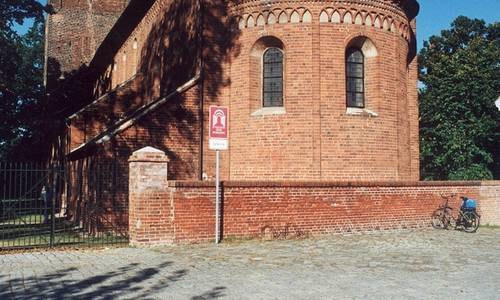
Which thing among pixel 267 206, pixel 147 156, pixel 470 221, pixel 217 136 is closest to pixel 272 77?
pixel 217 136

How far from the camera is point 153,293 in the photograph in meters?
6.54

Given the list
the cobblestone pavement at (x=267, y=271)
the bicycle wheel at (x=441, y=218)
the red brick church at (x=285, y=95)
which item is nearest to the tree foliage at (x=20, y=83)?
the red brick church at (x=285, y=95)

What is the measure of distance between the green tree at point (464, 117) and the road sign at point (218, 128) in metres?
19.2

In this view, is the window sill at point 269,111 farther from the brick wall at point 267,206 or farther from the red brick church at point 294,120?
the brick wall at point 267,206

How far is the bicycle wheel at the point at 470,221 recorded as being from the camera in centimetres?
1412

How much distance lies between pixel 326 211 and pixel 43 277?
712cm

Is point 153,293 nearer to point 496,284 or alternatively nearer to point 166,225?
point 166,225

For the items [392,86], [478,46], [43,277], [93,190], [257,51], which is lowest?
[43,277]

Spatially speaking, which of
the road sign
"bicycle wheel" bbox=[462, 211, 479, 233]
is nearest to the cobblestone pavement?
the road sign

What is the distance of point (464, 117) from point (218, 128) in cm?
2063

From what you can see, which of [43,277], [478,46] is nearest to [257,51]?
[43,277]

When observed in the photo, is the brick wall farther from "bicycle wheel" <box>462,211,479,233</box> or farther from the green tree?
the green tree

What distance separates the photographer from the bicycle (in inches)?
559

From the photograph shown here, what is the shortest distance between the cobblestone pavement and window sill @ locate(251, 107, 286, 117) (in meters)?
4.74
